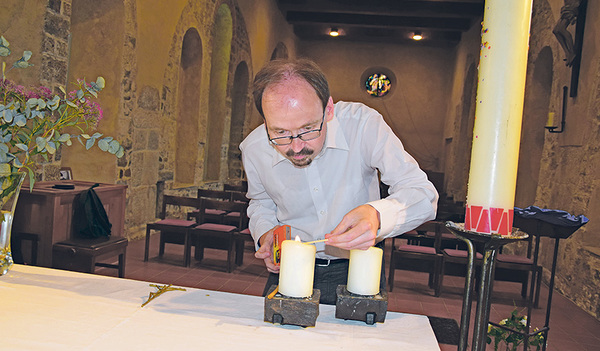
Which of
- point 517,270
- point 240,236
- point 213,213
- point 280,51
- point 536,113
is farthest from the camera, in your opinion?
point 280,51

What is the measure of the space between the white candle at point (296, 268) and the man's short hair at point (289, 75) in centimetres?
50

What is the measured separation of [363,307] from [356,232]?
204 mm

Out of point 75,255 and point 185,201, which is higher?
point 185,201

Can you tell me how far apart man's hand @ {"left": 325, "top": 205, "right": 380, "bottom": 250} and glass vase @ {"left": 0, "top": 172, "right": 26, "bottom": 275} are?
946 millimetres

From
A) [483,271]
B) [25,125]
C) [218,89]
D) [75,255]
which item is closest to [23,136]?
[25,125]

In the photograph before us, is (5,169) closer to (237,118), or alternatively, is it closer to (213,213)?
(213,213)

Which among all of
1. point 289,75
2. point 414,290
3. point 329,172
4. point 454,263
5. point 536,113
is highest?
point 536,113

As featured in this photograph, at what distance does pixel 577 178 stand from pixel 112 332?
5.27 meters

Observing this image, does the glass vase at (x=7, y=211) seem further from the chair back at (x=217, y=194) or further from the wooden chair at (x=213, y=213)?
the chair back at (x=217, y=194)

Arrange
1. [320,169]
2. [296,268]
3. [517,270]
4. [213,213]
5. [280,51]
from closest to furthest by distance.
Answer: [296,268]
[320,169]
[517,270]
[213,213]
[280,51]

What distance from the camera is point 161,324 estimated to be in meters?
1.16

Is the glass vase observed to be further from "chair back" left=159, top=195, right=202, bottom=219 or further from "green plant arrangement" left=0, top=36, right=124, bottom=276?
"chair back" left=159, top=195, right=202, bottom=219

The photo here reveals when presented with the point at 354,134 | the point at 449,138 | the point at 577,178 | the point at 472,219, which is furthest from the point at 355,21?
the point at 472,219

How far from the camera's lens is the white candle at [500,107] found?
2.40 ft
